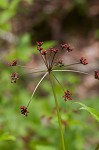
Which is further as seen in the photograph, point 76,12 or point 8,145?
point 76,12

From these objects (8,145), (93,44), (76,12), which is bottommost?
(8,145)

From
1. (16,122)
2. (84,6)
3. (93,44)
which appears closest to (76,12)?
(84,6)

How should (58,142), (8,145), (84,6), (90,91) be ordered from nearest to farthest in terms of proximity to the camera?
(58,142) < (8,145) < (90,91) < (84,6)

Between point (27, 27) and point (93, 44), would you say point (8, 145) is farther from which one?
point (27, 27)

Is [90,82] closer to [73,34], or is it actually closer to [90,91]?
[90,91]

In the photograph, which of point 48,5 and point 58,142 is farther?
point 48,5

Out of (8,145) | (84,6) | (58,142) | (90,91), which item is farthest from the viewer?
(84,6)

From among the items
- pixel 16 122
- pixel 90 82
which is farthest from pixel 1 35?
pixel 16 122

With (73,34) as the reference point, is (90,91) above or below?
below

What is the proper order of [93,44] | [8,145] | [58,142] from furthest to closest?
1. [93,44]
2. [8,145]
3. [58,142]
